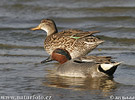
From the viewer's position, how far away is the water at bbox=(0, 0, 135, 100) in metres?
8.01

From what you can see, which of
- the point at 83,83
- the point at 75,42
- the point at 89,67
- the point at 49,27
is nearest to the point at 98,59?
the point at 89,67

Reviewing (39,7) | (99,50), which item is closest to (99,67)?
(99,50)

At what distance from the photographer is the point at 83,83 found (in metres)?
8.53

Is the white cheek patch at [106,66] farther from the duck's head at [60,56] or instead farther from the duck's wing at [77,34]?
the duck's wing at [77,34]

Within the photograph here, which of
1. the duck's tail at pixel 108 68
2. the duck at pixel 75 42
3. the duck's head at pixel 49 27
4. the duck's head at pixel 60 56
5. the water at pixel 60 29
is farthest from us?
the duck's head at pixel 49 27

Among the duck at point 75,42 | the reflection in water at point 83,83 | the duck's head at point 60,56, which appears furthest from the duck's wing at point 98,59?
the duck at point 75,42

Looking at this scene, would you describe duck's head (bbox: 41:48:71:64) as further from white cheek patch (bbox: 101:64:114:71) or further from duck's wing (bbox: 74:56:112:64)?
white cheek patch (bbox: 101:64:114:71)

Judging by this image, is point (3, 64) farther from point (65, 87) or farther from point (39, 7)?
point (39, 7)

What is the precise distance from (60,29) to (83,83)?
291 inches

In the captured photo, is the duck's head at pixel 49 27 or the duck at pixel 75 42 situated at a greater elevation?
the duck's head at pixel 49 27

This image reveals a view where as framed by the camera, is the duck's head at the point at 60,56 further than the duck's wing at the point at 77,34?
No

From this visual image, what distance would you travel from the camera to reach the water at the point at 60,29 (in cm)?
801

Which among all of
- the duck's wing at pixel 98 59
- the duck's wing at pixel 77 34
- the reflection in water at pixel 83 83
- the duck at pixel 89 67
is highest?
the duck's wing at pixel 77 34

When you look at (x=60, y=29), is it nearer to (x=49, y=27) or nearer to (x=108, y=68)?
(x=49, y=27)
